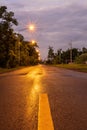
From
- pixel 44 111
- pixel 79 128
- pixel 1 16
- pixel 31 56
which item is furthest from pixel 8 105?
pixel 31 56

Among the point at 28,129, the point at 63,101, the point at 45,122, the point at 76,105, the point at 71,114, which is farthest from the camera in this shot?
the point at 63,101

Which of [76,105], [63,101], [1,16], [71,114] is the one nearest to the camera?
[71,114]

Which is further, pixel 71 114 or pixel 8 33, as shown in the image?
pixel 8 33

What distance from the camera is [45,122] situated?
688 centimetres

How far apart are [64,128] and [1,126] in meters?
1.17

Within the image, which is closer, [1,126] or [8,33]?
[1,126]

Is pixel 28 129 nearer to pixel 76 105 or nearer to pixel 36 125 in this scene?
pixel 36 125

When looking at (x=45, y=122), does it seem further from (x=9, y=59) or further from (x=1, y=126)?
(x=9, y=59)

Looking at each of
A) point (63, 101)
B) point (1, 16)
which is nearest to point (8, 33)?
point (1, 16)

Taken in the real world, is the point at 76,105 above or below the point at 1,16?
below

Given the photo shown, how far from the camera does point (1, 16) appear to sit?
81.3 meters

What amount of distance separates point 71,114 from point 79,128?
1485 mm

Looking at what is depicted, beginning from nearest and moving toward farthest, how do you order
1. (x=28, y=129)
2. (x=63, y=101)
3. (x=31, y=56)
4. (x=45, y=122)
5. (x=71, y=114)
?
(x=28, y=129), (x=45, y=122), (x=71, y=114), (x=63, y=101), (x=31, y=56)

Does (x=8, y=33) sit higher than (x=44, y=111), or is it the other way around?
(x=8, y=33)
